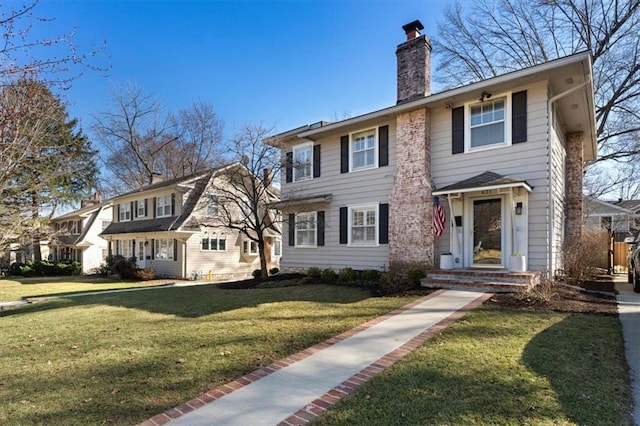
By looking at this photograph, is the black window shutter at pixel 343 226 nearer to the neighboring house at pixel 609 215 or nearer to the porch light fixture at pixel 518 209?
the porch light fixture at pixel 518 209

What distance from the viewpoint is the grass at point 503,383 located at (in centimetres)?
312

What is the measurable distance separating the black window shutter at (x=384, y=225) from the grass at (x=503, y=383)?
6.21 m

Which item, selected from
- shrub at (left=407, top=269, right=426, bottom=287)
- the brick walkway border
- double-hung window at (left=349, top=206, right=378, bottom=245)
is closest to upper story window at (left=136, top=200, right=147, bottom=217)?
double-hung window at (left=349, top=206, right=378, bottom=245)

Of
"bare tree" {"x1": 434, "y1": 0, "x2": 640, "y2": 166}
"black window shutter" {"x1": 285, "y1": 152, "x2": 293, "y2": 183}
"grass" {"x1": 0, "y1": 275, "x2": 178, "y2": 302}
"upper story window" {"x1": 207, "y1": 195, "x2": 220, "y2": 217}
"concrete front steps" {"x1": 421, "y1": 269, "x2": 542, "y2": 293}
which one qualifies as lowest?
"grass" {"x1": 0, "y1": 275, "x2": 178, "y2": 302}

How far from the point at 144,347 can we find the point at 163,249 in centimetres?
1809

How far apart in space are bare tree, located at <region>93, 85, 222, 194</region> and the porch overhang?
80.8 feet

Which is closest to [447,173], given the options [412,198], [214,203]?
[412,198]

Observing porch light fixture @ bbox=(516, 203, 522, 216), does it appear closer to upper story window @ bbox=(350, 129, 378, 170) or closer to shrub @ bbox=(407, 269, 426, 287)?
shrub @ bbox=(407, 269, 426, 287)

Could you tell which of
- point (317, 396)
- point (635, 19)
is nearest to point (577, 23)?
point (635, 19)

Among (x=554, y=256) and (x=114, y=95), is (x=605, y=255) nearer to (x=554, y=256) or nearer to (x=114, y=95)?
(x=554, y=256)

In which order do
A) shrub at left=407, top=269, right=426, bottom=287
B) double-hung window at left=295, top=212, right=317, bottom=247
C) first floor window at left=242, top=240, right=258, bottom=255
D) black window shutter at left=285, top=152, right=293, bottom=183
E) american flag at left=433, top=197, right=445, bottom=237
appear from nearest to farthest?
1. shrub at left=407, top=269, right=426, bottom=287
2. american flag at left=433, top=197, right=445, bottom=237
3. double-hung window at left=295, top=212, right=317, bottom=247
4. black window shutter at left=285, top=152, right=293, bottom=183
5. first floor window at left=242, top=240, right=258, bottom=255

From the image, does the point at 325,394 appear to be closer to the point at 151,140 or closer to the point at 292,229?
the point at 292,229

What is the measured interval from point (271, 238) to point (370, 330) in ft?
60.1

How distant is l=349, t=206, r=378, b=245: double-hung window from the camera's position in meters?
12.2
